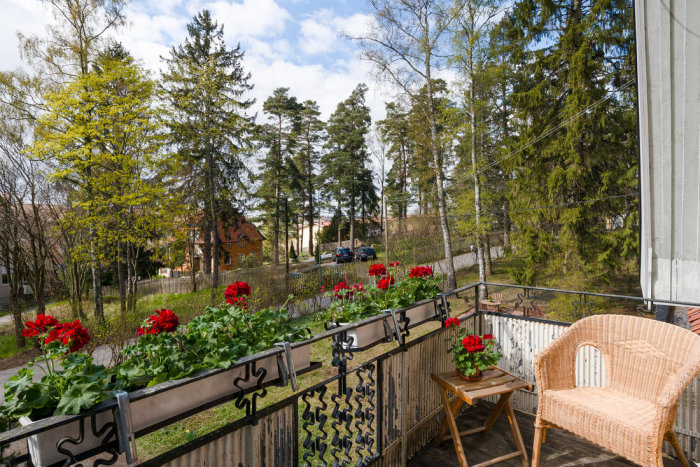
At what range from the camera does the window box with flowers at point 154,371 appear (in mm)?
918

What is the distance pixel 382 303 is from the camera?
2.09 meters

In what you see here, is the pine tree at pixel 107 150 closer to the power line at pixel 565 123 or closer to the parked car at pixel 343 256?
the power line at pixel 565 123

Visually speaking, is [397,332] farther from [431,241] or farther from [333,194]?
[333,194]

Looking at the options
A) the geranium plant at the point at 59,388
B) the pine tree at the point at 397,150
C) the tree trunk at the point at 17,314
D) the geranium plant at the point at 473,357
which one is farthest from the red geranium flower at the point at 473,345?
the pine tree at the point at 397,150

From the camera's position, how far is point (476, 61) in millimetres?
9078

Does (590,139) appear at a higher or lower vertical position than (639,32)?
higher

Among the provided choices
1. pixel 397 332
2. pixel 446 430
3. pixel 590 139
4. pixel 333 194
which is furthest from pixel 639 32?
pixel 333 194

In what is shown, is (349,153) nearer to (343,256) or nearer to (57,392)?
(343,256)

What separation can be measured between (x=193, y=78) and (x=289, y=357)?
1337 cm

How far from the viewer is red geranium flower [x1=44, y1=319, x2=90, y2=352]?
1135 millimetres

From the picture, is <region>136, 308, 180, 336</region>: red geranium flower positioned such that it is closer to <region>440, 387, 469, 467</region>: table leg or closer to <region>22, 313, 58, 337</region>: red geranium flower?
<region>22, 313, 58, 337</region>: red geranium flower

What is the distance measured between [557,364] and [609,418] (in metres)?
0.36

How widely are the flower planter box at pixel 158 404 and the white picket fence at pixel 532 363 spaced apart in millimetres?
2260

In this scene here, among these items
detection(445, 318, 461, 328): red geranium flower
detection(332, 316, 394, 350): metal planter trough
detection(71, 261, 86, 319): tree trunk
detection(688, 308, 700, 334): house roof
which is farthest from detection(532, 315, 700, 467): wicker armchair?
detection(71, 261, 86, 319): tree trunk
